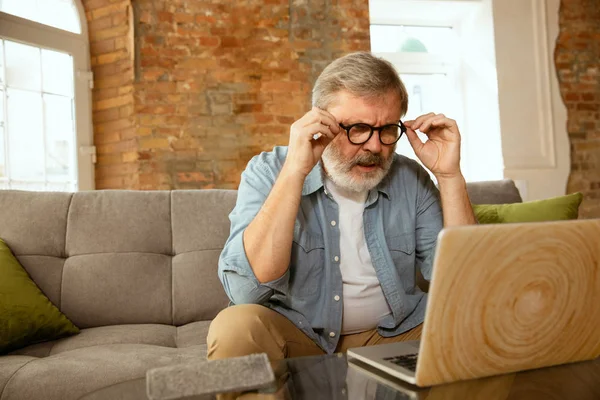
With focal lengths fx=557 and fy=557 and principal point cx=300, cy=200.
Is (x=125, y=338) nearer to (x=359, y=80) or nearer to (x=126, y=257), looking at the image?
(x=126, y=257)

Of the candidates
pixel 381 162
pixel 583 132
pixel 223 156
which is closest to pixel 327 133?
pixel 381 162

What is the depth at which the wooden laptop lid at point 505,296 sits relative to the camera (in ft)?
2.55

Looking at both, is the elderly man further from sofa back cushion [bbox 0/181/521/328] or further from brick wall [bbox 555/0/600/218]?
brick wall [bbox 555/0/600/218]

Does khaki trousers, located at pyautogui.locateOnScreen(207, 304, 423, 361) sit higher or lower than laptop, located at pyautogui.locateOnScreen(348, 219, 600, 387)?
lower

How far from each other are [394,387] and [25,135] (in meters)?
3.62

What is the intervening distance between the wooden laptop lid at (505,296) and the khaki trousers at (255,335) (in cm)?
46

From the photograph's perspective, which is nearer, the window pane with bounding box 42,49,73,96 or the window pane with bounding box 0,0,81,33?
the window pane with bounding box 0,0,81,33

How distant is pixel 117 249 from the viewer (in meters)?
2.02

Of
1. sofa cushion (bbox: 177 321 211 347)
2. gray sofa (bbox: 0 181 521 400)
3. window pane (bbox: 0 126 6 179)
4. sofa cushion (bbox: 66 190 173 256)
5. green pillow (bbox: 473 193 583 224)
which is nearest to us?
sofa cushion (bbox: 177 321 211 347)

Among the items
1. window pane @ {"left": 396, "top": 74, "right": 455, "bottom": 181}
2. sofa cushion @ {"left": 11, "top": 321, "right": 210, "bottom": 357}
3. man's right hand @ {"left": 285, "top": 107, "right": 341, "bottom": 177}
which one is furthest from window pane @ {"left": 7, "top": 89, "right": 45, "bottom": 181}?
man's right hand @ {"left": 285, "top": 107, "right": 341, "bottom": 177}

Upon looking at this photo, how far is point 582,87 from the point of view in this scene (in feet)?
14.9

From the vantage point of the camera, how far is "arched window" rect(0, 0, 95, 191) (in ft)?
12.1

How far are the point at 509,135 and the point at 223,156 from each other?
2237 millimetres

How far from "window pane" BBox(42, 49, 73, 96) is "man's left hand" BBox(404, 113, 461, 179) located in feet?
10.5
